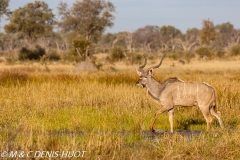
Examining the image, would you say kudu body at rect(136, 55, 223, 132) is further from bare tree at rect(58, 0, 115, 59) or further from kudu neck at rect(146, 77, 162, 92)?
bare tree at rect(58, 0, 115, 59)

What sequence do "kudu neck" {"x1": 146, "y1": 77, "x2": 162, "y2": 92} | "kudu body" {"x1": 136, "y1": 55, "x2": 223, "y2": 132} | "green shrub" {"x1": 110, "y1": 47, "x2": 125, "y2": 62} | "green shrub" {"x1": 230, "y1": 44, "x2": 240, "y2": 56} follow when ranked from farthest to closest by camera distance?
"green shrub" {"x1": 230, "y1": 44, "x2": 240, "y2": 56}
"green shrub" {"x1": 110, "y1": 47, "x2": 125, "y2": 62}
"kudu neck" {"x1": 146, "y1": 77, "x2": 162, "y2": 92}
"kudu body" {"x1": 136, "y1": 55, "x2": 223, "y2": 132}

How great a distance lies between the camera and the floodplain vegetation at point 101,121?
237 inches

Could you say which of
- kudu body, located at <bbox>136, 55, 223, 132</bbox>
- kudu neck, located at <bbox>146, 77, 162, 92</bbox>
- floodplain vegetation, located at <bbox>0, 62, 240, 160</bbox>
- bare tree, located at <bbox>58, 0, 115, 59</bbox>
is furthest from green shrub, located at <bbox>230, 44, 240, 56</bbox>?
kudu body, located at <bbox>136, 55, 223, 132</bbox>

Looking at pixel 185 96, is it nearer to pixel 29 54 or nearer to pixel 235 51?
pixel 29 54

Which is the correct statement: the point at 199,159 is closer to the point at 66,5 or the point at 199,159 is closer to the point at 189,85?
the point at 189,85

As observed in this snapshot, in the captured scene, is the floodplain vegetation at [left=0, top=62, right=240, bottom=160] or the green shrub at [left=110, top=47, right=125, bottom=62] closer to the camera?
the floodplain vegetation at [left=0, top=62, right=240, bottom=160]

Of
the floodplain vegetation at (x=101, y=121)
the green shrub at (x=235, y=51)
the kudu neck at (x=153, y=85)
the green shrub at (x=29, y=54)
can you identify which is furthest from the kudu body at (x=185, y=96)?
the green shrub at (x=235, y=51)

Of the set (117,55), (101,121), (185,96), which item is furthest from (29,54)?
(185,96)

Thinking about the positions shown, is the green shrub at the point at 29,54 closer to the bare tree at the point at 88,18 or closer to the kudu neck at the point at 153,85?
the bare tree at the point at 88,18

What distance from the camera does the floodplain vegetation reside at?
19.7ft

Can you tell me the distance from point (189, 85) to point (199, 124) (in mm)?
1307

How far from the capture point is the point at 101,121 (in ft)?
29.1

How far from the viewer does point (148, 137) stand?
7613mm

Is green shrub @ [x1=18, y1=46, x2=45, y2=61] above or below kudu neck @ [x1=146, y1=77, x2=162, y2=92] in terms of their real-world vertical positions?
below
